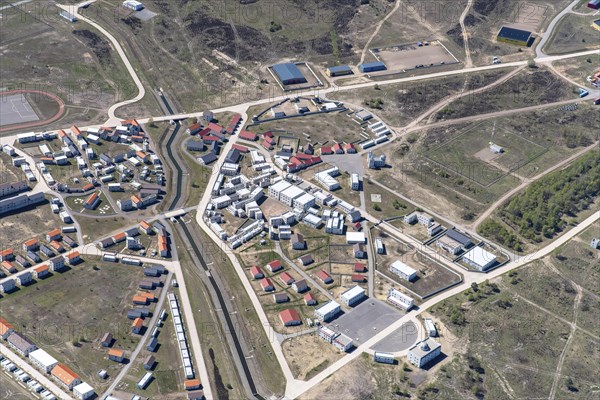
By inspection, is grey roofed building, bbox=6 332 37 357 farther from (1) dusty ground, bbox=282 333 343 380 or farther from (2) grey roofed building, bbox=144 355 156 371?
(1) dusty ground, bbox=282 333 343 380

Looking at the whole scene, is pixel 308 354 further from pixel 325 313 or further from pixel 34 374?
pixel 34 374

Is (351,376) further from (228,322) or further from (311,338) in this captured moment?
(228,322)

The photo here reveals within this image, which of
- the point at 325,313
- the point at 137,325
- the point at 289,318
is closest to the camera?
the point at 137,325

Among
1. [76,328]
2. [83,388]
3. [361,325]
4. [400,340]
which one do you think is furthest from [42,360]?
[400,340]

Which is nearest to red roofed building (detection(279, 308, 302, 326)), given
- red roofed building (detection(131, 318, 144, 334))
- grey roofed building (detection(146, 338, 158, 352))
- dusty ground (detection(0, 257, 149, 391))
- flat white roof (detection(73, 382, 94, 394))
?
grey roofed building (detection(146, 338, 158, 352))

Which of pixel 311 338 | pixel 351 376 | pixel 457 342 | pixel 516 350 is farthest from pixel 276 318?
pixel 516 350

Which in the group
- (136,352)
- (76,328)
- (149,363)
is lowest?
(136,352)

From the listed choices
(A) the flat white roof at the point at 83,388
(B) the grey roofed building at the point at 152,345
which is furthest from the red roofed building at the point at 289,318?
(A) the flat white roof at the point at 83,388
